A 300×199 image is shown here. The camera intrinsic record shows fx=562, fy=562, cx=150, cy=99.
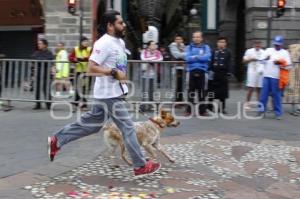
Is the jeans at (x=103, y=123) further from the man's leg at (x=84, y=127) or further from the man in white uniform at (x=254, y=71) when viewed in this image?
the man in white uniform at (x=254, y=71)

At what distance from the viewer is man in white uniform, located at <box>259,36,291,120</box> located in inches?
455

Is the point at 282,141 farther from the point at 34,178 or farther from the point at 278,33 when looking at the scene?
the point at 278,33

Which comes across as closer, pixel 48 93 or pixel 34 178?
pixel 34 178

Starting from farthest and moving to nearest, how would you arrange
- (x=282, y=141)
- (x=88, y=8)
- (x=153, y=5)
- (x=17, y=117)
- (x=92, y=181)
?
(x=153, y=5) → (x=88, y=8) → (x=17, y=117) → (x=282, y=141) → (x=92, y=181)

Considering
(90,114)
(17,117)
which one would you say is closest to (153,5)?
(17,117)

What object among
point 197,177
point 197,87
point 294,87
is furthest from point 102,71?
point 294,87

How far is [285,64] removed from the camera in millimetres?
11625

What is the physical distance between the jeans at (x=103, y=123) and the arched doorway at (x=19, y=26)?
15.4 m

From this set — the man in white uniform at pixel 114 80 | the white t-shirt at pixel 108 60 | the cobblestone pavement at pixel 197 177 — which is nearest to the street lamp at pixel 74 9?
the cobblestone pavement at pixel 197 177

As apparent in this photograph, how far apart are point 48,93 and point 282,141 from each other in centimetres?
554

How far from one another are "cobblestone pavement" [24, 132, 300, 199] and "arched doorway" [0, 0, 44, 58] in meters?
14.6

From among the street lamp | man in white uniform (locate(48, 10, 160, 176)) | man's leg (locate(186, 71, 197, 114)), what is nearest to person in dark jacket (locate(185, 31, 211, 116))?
man's leg (locate(186, 71, 197, 114))

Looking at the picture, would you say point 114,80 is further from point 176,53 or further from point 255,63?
point 255,63

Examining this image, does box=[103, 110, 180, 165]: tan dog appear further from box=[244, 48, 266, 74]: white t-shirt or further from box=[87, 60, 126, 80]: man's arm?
box=[244, 48, 266, 74]: white t-shirt
